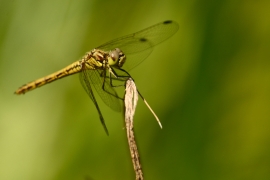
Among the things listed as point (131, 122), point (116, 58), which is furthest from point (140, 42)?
point (131, 122)

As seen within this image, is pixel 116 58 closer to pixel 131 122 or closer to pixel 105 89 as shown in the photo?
pixel 105 89

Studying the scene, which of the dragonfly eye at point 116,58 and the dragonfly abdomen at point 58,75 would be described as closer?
the dragonfly eye at point 116,58

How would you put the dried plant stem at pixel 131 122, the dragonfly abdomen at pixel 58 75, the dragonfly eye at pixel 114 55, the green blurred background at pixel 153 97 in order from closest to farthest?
the dried plant stem at pixel 131 122, the green blurred background at pixel 153 97, the dragonfly eye at pixel 114 55, the dragonfly abdomen at pixel 58 75

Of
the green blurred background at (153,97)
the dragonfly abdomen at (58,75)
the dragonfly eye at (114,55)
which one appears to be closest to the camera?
the green blurred background at (153,97)

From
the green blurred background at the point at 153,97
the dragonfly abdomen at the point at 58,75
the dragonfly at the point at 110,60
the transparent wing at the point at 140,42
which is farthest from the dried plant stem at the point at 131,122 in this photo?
the dragonfly abdomen at the point at 58,75

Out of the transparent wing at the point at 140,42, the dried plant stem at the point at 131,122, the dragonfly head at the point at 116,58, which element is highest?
the transparent wing at the point at 140,42

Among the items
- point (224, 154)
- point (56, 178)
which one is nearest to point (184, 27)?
point (224, 154)

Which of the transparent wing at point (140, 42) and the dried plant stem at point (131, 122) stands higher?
the transparent wing at point (140, 42)

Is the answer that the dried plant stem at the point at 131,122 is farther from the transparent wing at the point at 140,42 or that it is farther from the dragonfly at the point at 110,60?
the transparent wing at the point at 140,42

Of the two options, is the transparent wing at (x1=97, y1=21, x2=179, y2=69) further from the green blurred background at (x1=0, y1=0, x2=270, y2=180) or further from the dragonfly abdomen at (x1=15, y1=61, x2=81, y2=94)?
the dragonfly abdomen at (x1=15, y1=61, x2=81, y2=94)
